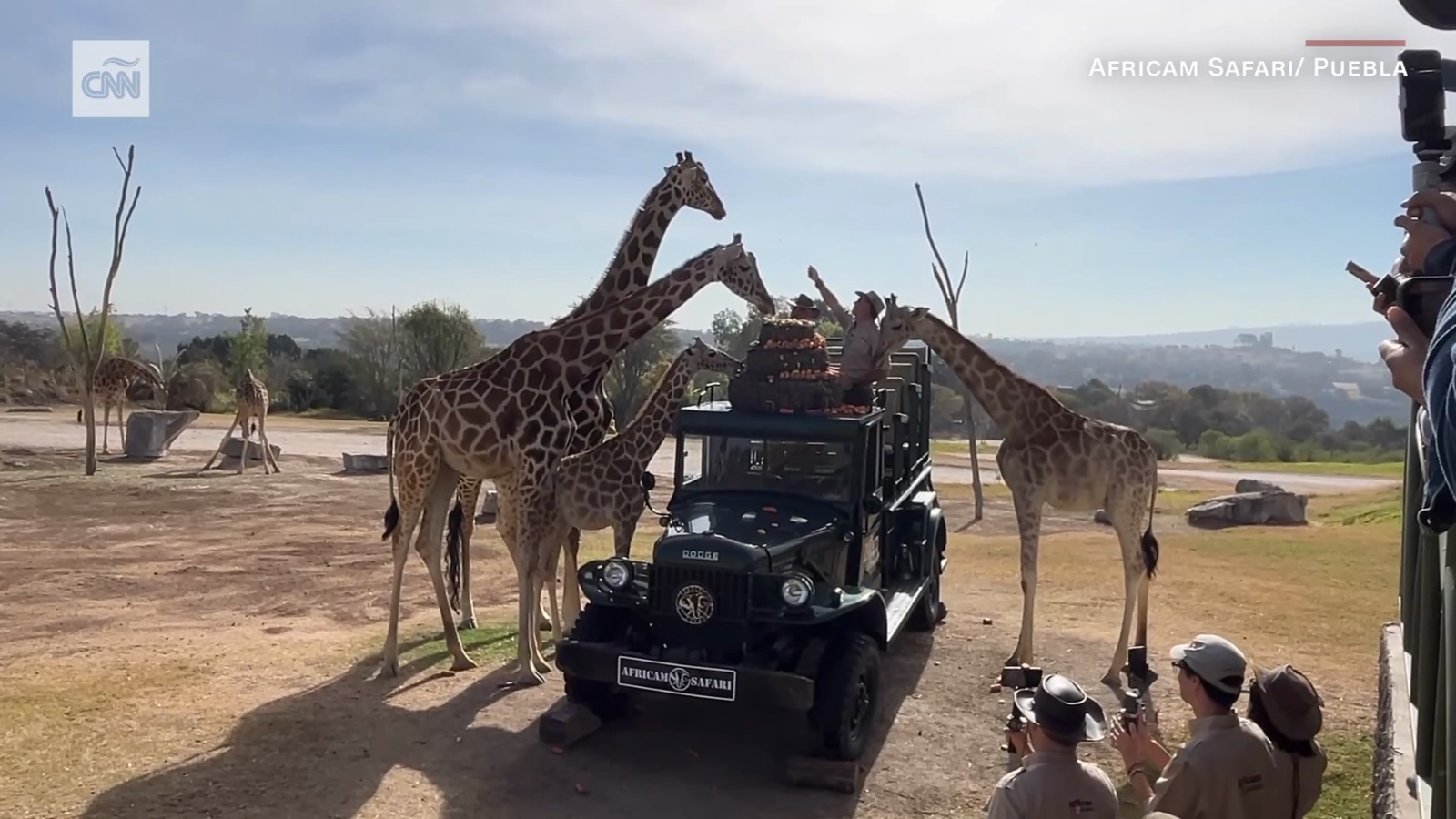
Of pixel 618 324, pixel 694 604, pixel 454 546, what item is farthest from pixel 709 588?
pixel 454 546

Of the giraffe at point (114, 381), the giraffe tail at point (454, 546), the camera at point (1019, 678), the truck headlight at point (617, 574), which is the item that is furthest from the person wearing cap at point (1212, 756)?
the giraffe at point (114, 381)

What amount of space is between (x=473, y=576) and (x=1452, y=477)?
41.5ft

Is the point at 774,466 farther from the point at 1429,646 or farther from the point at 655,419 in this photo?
the point at 1429,646

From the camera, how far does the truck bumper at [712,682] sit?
6430mm

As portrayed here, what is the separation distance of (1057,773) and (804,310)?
5641 millimetres

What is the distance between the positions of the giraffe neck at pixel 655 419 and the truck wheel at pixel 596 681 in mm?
2271

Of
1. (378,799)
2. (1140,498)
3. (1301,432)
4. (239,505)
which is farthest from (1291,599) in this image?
(1301,432)

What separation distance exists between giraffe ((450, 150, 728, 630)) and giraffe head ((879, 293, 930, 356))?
2.53 meters

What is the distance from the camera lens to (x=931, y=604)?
34.0 ft

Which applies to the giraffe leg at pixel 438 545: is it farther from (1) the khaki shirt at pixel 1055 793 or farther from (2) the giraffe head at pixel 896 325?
(1) the khaki shirt at pixel 1055 793

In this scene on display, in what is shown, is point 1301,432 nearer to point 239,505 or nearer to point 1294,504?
point 1294,504

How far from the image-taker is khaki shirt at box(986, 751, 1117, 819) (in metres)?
3.76

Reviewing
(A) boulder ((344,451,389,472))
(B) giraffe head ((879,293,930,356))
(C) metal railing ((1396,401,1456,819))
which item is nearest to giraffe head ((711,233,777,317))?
(B) giraffe head ((879,293,930,356))

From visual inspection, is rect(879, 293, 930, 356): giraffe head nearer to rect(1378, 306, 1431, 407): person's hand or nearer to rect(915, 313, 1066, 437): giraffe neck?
rect(915, 313, 1066, 437): giraffe neck
